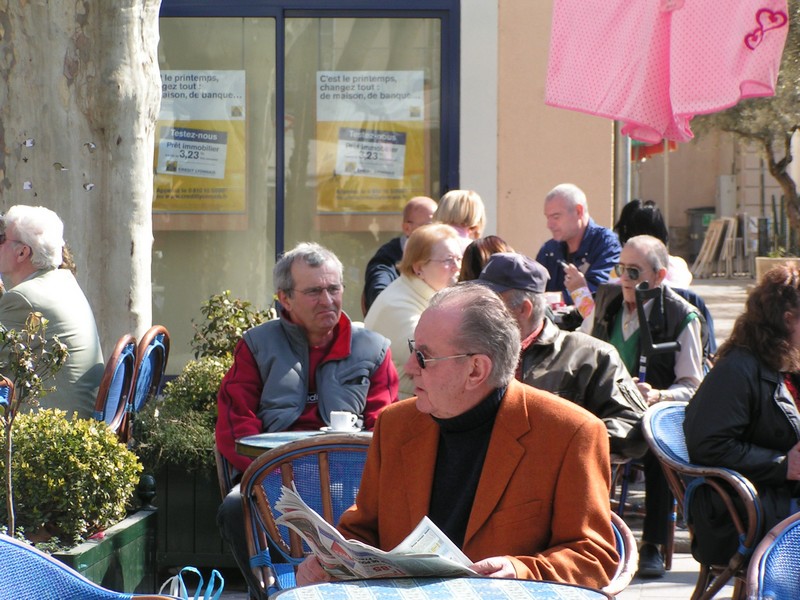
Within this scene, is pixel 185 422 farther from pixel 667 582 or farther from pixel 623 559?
pixel 623 559

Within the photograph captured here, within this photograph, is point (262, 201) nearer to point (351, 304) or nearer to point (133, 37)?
point (351, 304)

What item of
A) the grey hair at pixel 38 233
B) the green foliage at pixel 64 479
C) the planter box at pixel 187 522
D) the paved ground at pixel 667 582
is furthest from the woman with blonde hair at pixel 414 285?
the green foliage at pixel 64 479

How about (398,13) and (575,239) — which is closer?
(575,239)

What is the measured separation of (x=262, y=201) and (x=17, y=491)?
5.64 metres

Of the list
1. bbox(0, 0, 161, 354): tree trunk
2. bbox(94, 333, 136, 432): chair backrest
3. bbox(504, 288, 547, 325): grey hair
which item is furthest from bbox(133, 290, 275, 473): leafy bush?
bbox(504, 288, 547, 325): grey hair

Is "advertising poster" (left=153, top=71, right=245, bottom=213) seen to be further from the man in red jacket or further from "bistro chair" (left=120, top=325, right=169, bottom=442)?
the man in red jacket

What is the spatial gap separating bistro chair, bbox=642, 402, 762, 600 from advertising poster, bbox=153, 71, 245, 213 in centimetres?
550

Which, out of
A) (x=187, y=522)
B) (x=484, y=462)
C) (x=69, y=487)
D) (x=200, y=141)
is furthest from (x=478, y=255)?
(x=200, y=141)

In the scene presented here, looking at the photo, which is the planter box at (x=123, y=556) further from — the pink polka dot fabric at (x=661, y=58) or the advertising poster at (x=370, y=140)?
the advertising poster at (x=370, y=140)

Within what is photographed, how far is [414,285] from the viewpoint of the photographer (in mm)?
6246

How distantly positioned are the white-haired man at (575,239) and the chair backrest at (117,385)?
3263mm

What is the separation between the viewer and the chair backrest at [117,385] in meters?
5.09

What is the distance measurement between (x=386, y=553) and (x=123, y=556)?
2.18 metres

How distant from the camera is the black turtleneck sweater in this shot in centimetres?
320
